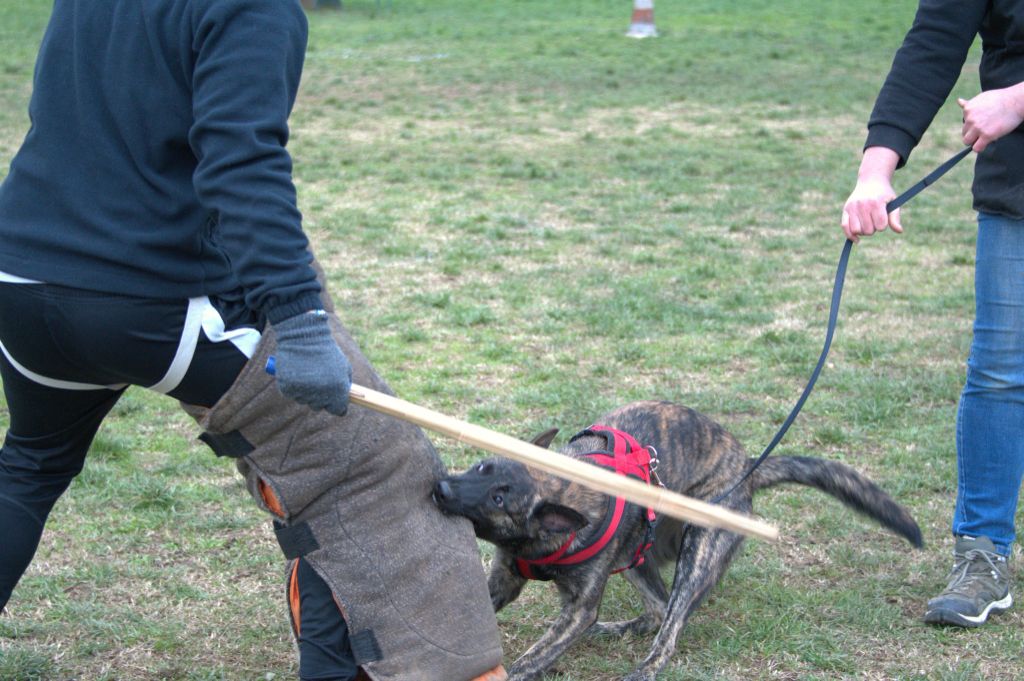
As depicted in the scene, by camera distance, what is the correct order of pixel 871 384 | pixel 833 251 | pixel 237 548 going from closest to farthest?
pixel 237 548
pixel 871 384
pixel 833 251

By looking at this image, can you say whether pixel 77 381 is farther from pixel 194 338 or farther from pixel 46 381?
pixel 194 338

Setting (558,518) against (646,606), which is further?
(646,606)

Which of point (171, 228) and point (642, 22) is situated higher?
point (642, 22)

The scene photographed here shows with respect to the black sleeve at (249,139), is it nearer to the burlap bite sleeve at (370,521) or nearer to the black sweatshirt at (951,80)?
the burlap bite sleeve at (370,521)

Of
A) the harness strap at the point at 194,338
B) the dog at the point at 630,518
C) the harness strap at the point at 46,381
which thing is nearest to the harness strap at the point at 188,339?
the harness strap at the point at 194,338

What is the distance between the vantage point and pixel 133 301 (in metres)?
2.54

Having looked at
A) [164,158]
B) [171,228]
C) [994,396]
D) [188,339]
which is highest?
[164,158]

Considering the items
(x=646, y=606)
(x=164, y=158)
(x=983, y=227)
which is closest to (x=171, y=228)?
(x=164, y=158)

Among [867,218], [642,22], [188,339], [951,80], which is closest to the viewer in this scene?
[188,339]

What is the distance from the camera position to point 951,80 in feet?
11.7

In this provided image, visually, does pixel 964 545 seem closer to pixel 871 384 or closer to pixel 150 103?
pixel 871 384

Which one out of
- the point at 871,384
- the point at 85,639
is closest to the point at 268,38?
the point at 85,639

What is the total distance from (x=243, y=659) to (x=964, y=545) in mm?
2314

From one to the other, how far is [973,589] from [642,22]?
1918 cm
